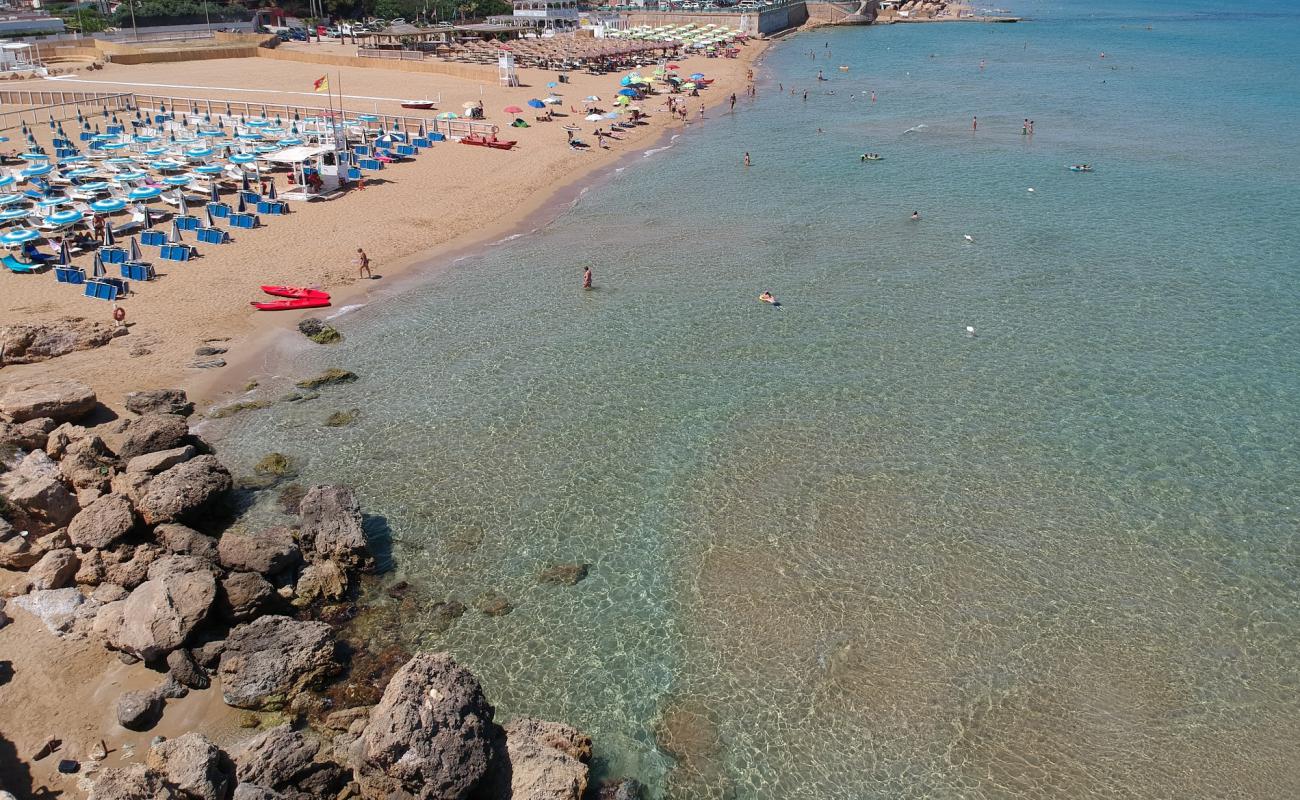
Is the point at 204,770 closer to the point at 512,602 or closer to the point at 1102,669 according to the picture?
the point at 512,602

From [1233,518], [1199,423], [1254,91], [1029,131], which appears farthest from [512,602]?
[1254,91]

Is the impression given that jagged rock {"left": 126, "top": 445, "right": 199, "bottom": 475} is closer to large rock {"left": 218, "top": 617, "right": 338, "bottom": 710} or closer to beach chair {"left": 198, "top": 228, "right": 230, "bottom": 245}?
large rock {"left": 218, "top": 617, "right": 338, "bottom": 710}

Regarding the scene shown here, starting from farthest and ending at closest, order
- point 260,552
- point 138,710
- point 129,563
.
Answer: point 260,552 < point 129,563 < point 138,710

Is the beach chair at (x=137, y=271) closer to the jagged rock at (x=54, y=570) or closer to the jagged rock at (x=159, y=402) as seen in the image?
the jagged rock at (x=159, y=402)

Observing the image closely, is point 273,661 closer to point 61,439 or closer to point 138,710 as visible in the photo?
point 138,710


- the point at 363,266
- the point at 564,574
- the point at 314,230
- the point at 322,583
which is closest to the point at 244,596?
the point at 322,583

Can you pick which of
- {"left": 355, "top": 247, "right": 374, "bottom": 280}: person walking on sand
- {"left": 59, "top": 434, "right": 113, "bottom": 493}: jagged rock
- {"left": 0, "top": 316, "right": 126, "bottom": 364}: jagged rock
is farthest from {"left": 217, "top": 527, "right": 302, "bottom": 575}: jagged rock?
{"left": 355, "top": 247, "right": 374, "bottom": 280}: person walking on sand

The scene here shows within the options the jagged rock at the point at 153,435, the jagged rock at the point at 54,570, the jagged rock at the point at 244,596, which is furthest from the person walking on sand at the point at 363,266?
the jagged rock at the point at 244,596
